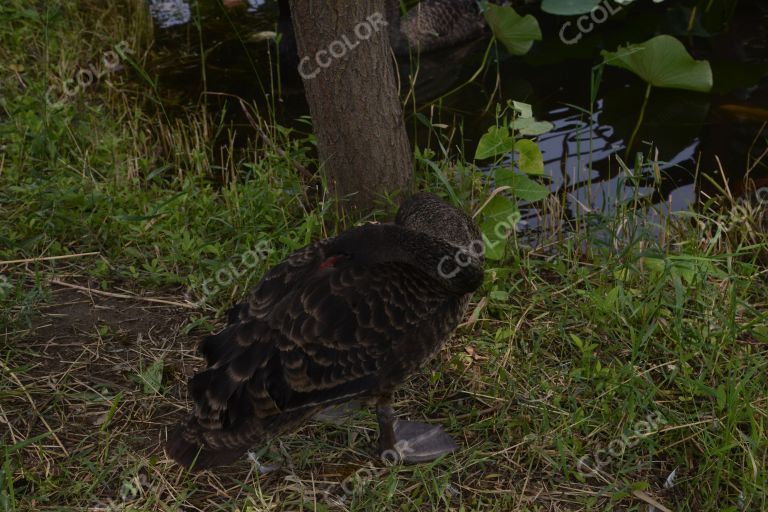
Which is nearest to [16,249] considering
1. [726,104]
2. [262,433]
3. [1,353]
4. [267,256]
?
[1,353]

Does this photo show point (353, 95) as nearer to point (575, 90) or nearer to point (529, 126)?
point (529, 126)

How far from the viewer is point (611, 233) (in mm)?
3832

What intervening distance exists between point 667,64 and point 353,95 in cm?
229

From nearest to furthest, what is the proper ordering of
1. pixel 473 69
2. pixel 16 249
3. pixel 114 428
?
1. pixel 114 428
2. pixel 16 249
3. pixel 473 69

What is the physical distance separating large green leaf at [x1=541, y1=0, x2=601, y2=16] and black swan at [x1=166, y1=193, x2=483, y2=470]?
3.36 m

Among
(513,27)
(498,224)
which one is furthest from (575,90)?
(498,224)

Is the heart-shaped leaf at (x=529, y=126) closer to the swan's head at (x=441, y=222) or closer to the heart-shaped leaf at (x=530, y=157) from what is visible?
the heart-shaped leaf at (x=530, y=157)

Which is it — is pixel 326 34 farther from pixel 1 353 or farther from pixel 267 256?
pixel 1 353

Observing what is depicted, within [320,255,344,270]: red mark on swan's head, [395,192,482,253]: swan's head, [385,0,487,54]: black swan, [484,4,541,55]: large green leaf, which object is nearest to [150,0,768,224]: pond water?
[385,0,487,54]: black swan

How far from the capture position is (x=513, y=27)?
18.2ft

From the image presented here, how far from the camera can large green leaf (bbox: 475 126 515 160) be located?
3.83 m

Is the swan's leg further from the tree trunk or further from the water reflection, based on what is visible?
the water reflection

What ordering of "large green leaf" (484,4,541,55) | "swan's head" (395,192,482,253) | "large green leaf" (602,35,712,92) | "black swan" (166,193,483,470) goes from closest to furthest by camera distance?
"black swan" (166,193,483,470) < "swan's head" (395,192,482,253) < "large green leaf" (602,35,712,92) < "large green leaf" (484,4,541,55)

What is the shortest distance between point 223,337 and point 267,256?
1031 mm
